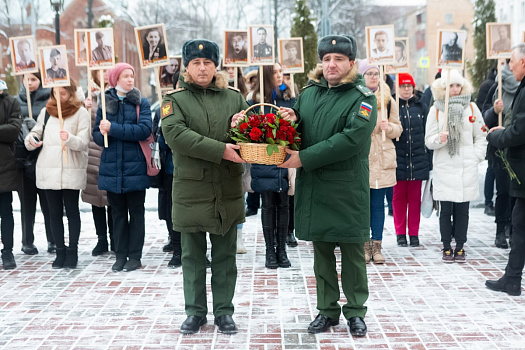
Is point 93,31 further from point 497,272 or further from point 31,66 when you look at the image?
point 497,272

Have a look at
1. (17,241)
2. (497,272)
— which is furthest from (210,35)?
(497,272)

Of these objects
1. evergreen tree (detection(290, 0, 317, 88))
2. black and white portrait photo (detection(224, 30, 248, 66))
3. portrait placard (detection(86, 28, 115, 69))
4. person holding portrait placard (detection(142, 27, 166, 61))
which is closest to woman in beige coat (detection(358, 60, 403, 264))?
black and white portrait photo (detection(224, 30, 248, 66))

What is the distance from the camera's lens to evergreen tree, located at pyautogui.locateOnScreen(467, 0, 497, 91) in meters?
18.9

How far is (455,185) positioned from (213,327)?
3.41 meters

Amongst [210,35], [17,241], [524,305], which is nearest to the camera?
[524,305]

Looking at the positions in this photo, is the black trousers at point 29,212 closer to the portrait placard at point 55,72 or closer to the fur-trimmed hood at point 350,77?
the portrait placard at point 55,72

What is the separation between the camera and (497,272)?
6.80m

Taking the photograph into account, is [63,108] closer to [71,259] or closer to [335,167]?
[71,259]

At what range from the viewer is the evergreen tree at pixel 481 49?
18.9m

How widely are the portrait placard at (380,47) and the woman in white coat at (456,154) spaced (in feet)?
2.16

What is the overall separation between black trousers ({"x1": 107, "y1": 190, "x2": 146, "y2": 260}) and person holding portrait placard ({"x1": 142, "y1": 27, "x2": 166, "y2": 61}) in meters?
1.47

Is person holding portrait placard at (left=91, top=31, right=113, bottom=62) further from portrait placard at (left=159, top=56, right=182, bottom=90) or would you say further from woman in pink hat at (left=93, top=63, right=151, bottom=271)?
portrait placard at (left=159, top=56, right=182, bottom=90)

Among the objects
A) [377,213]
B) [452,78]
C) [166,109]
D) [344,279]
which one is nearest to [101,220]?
[377,213]

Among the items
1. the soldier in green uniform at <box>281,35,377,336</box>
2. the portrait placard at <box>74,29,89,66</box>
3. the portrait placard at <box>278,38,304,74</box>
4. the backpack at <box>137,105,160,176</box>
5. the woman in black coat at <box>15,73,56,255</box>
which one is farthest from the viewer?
the portrait placard at <box>278,38,304,74</box>
